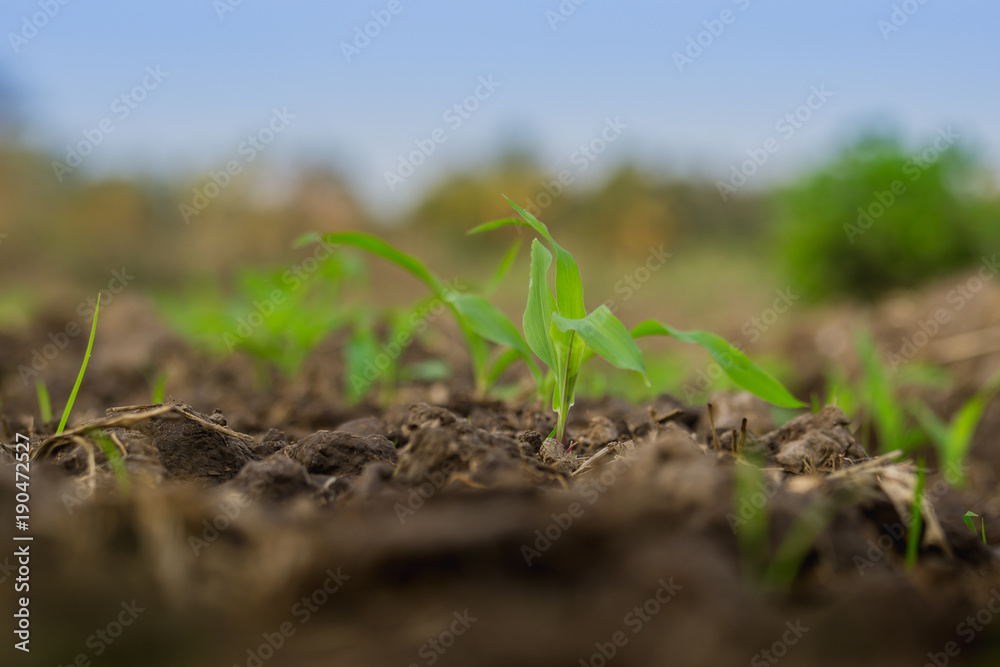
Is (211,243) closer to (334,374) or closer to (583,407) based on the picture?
(334,374)

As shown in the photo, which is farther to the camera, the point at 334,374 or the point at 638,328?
the point at 334,374

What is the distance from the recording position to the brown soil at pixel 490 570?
2.36ft

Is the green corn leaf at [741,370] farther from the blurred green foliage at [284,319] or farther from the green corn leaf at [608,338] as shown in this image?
the blurred green foliage at [284,319]

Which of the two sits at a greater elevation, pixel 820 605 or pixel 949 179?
pixel 949 179

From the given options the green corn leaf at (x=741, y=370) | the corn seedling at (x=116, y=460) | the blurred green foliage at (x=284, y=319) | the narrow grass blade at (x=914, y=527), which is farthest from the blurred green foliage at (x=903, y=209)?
the corn seedling at (x=116, y=460)

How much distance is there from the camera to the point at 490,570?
31.3 inches

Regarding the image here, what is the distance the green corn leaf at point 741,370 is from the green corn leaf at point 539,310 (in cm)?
18

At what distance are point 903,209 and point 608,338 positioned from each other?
7143 millimetres

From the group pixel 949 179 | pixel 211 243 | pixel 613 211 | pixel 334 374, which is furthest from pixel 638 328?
pixel 613 211

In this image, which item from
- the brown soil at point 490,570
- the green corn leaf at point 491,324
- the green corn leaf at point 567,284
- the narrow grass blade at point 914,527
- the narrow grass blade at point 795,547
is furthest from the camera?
the green corn leaf at point 491,324

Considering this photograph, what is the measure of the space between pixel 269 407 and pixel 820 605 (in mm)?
1971

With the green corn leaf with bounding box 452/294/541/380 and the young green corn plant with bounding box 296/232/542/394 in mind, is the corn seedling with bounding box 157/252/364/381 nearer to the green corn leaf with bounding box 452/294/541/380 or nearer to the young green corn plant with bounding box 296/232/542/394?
the young green corn plant with bounding box 296/232/542/394

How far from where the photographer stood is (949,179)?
23.9 ft

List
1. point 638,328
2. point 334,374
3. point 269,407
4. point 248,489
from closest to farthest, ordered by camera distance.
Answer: point 248,489, point 638,328, point 269,407, point 334,374
